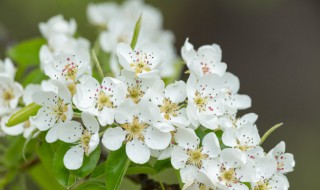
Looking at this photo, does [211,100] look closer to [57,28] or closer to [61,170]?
[61,170]

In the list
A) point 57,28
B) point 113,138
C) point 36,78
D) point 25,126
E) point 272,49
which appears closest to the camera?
point 113,138

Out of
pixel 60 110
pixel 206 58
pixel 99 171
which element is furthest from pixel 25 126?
→ pixel 206 58

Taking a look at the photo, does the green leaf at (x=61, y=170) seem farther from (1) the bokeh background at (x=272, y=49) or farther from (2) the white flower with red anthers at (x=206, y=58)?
(1) the bokeh background at (x=272, y=49)

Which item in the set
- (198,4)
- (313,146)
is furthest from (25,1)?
(313,146)

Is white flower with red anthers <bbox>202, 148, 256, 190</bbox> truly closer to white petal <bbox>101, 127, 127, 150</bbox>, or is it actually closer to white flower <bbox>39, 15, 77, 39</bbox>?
white petal <bbox>101, 127, 127, 150</bbox>

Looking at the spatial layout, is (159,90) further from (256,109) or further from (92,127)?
(256,109)

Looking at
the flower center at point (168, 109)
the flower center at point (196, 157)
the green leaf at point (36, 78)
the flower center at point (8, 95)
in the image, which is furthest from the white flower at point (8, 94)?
the flower center at point (196, 157)
